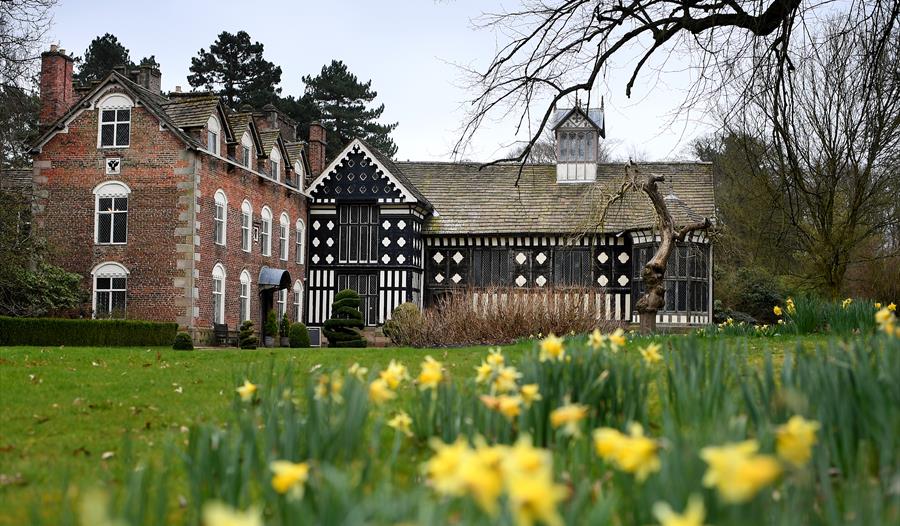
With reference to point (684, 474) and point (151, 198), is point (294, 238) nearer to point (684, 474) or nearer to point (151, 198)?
point (151, 198)

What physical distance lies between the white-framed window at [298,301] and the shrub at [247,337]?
201 inches

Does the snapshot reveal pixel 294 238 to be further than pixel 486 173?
No

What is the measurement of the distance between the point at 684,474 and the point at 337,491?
985 mm

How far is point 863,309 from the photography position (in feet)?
33.4

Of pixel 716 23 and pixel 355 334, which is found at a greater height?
pixel 716 23

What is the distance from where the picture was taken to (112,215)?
2609 cm

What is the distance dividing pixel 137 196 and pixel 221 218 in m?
2.62

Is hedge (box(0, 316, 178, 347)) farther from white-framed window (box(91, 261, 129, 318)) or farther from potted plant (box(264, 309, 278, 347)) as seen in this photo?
potted plant (box(264, 309, 278, 347))

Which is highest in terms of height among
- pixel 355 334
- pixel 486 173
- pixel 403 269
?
pixel 486 173

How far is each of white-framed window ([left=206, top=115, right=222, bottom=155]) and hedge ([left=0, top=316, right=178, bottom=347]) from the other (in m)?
6.04

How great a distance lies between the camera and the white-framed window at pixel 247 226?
2927cm

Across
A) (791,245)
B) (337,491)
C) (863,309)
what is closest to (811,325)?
(863,309)

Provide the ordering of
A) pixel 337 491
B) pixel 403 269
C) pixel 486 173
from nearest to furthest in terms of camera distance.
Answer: pixel 337 491 < pixel 403 269 < pixel 486 173

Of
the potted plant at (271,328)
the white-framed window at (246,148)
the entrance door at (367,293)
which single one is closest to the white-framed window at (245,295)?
the potted plant at (271,328)
